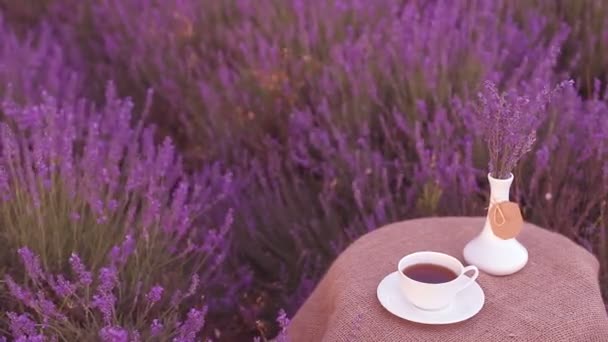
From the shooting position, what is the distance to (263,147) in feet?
11.8

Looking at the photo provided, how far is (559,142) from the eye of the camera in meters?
2.99

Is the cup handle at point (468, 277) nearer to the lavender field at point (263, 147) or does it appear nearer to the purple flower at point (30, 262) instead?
the lavender field at point (263, 147)

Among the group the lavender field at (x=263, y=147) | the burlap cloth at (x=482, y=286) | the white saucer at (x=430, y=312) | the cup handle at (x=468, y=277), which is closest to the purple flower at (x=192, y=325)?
the lavender field at (x=263, y=147)

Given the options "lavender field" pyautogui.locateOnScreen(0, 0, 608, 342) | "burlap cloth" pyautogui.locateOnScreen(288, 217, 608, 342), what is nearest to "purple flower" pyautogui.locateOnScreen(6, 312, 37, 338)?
"lavender field" pyautogui.locateOnScreen(0, 0, 608, 342)

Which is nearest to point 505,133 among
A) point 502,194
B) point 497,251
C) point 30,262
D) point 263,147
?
point 502,194

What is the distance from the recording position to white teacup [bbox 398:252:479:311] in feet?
6.00

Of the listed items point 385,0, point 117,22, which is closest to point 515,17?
point 385,0

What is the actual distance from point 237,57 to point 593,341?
2571 mm

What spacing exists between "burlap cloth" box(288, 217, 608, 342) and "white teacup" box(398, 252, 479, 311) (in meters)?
0.06

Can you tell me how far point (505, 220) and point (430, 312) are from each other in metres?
0.35

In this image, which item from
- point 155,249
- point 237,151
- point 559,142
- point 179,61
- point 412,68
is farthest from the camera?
point 179,61

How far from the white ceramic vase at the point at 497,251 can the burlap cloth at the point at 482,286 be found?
3 cm

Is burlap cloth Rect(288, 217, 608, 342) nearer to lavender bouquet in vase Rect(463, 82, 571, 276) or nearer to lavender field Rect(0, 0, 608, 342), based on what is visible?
lavender bouquet in vase Rect(463, 82, 571, 276)

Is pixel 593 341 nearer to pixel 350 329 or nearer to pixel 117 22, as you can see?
pixel 350 329
